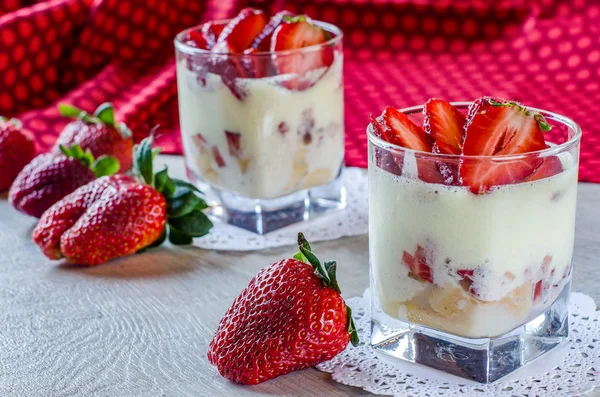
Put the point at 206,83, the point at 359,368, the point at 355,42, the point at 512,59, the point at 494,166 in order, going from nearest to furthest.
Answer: the point at 494,166
the point at 359,368
the point at 206,83
the point at 512,59
the point at 355,42

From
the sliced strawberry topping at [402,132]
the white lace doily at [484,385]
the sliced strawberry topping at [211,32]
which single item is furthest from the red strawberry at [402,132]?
the sliced strawberry topping at [211,32]

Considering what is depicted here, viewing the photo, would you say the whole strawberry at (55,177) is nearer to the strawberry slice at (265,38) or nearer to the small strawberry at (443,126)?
the strawberry slice at (265,38)

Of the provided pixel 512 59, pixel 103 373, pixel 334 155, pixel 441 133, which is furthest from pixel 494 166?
pixel 512 59

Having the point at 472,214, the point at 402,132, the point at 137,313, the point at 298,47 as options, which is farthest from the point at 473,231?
the point at 298,47

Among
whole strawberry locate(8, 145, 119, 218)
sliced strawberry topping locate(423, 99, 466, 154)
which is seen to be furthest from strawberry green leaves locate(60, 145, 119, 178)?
sliced strawberry topping locate(423, 99, 466, 154)

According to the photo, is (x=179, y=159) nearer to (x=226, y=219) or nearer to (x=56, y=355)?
(x=226, y=219)

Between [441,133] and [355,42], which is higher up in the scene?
[441,133]
